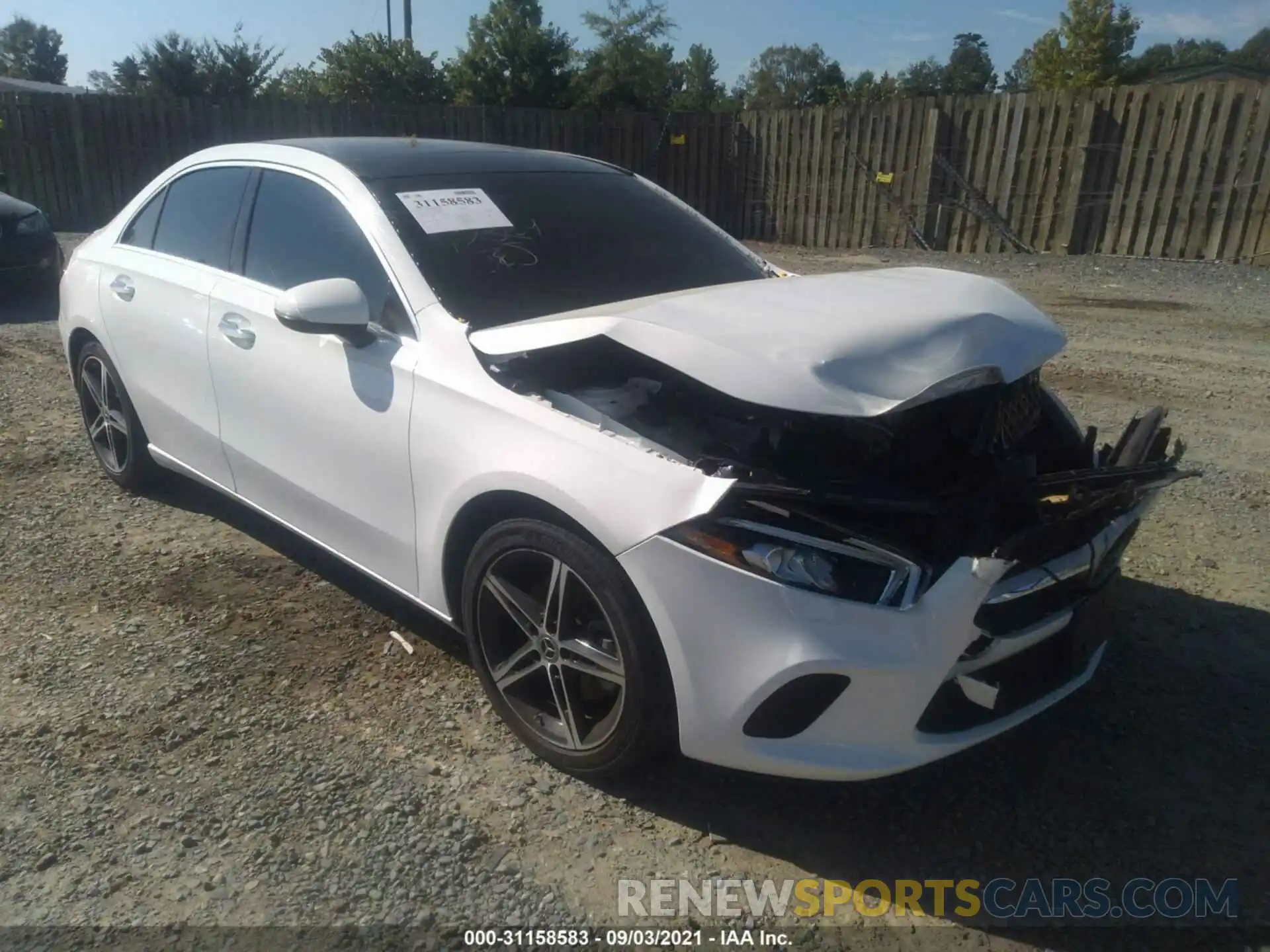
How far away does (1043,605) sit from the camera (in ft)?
8.52

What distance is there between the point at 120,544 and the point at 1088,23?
43.6 metres

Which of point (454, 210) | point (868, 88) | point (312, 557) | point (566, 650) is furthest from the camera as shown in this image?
point (868, 88)

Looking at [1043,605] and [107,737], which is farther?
[107,737]

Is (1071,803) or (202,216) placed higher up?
(202,216)

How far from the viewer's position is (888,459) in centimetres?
278

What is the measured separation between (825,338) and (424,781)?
1718 millimetres

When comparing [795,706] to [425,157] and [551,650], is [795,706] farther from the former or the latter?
[425,157]

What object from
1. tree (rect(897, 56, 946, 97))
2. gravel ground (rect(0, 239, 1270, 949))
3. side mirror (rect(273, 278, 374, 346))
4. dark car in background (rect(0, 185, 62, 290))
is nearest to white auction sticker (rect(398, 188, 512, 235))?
side mirror (rect(273, 278, 374, 346))

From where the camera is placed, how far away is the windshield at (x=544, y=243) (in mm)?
3258

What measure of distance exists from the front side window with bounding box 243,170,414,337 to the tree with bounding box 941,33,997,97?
2853 inches

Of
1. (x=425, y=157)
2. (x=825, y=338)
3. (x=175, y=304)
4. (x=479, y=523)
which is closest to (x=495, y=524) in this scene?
(x=479, y=523)

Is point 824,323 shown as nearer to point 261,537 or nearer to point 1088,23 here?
point 261,537

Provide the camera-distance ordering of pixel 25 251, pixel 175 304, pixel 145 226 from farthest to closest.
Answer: pixel 25 251, pixel 145 226, pixel 175 304

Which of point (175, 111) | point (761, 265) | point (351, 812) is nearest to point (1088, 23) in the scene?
point (175, 111)
